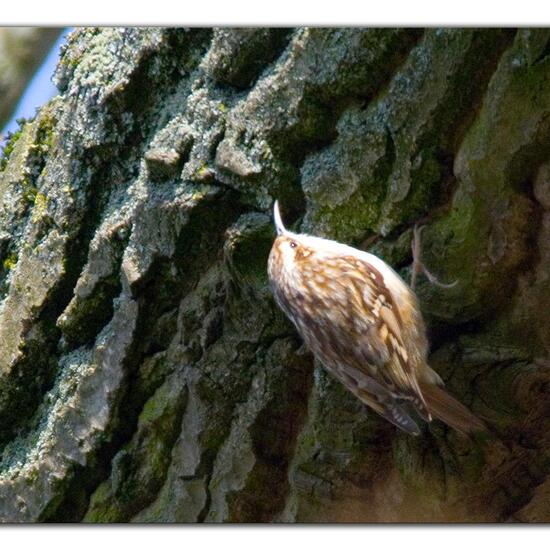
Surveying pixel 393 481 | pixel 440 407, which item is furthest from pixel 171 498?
pixel 440 407

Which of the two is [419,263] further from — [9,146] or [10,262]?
[9,146]

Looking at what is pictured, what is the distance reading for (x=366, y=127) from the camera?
7.30 feet

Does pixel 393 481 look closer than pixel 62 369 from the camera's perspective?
Yes

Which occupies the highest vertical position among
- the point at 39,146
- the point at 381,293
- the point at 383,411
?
the point at 39,146

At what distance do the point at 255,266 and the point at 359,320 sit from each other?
0.94 feet

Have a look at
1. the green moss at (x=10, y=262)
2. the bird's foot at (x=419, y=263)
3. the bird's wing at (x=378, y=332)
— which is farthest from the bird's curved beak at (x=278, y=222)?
the green moss at (x=10, y=262)

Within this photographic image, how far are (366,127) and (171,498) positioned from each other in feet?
3.06

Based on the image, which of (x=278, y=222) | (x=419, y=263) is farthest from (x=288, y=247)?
(x=419, y=263)

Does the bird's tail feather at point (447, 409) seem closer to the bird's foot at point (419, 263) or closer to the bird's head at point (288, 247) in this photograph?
the bird's foot at point (419, 263)

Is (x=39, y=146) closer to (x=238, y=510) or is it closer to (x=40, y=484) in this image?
(x=40, y=484)

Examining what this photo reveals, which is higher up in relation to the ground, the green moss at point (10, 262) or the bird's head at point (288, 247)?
the green moss at point (10, 262)

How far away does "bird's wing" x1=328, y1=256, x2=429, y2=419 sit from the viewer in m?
2.20

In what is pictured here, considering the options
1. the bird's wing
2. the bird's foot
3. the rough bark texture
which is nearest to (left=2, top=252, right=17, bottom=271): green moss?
the rough bark texture

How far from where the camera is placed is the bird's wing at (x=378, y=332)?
7.22 ft
